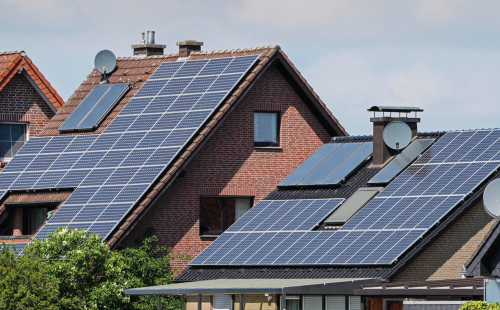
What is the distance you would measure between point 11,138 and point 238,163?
9622mm

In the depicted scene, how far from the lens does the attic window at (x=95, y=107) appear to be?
45125mm

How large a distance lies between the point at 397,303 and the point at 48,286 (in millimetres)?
9845

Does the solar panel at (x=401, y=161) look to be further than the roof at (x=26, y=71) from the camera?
No

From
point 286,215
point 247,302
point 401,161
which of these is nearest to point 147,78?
point 286,215

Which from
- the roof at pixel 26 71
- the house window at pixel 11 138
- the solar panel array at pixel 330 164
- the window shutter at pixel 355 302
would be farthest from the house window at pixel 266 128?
the window shutter at pixel 355 302

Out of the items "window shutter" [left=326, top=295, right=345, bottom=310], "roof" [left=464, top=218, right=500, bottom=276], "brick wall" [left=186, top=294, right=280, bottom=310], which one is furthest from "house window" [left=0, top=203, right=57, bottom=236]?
"roof" [left=464, top=218, right=500, bottom=276]

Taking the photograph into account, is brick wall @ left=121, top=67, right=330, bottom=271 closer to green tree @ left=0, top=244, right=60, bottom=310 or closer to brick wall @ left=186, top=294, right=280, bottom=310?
brick wall @ left=186, top=294, right=280, bottom=310

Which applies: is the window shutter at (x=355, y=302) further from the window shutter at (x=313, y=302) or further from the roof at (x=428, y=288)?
the window shutter at (x=313, y=302)

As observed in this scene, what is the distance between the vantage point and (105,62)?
47750 millimetres

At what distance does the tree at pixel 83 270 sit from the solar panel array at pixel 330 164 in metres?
6.25

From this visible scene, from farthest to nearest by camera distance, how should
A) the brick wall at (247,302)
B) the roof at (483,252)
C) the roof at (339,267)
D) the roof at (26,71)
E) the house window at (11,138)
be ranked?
the roof at (26,71)
the house window at (11,138)
the brick wall at (247,302)
the roof at (339,267)
the roof at (483,252)

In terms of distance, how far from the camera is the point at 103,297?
37.5m

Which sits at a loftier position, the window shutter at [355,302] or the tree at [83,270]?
the tree at [83,270]

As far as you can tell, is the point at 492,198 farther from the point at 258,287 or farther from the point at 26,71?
the point at 26,71
